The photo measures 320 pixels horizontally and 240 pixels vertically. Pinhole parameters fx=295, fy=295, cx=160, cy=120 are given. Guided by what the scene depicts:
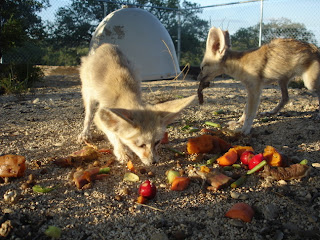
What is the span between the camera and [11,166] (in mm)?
2705

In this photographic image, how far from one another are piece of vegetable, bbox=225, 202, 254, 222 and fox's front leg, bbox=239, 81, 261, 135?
7.10ft

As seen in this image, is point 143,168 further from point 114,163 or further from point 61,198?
point 61,198

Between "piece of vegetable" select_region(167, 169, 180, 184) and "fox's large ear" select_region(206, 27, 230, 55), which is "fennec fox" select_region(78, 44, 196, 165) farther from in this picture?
"fox's large ear" select_region(206, 27, 230, 55)

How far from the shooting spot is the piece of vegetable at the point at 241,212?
2.12 m

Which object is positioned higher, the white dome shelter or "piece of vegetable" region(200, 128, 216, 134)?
the white dome shelter

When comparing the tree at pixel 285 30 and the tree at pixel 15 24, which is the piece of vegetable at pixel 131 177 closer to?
the tree at pixel 15 24

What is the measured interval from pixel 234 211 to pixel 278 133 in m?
Result: 2.33

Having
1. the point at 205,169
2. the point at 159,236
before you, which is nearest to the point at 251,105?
the point at 205,169

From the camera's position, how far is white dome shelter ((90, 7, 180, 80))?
29.2 ft

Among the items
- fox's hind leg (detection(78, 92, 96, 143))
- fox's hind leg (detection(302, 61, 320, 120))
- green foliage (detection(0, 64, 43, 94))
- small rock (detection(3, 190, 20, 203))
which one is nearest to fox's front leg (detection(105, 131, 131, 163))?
fox's hind leg (detection(78, 92, 96, 143))

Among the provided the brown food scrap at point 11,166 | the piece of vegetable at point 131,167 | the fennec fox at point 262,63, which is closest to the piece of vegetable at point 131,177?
the piece of vegetable at point 131,167

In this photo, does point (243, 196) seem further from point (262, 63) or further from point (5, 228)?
point (262, 63)

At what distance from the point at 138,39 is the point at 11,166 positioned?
6985 mm

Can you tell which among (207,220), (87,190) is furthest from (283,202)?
(87,190)
